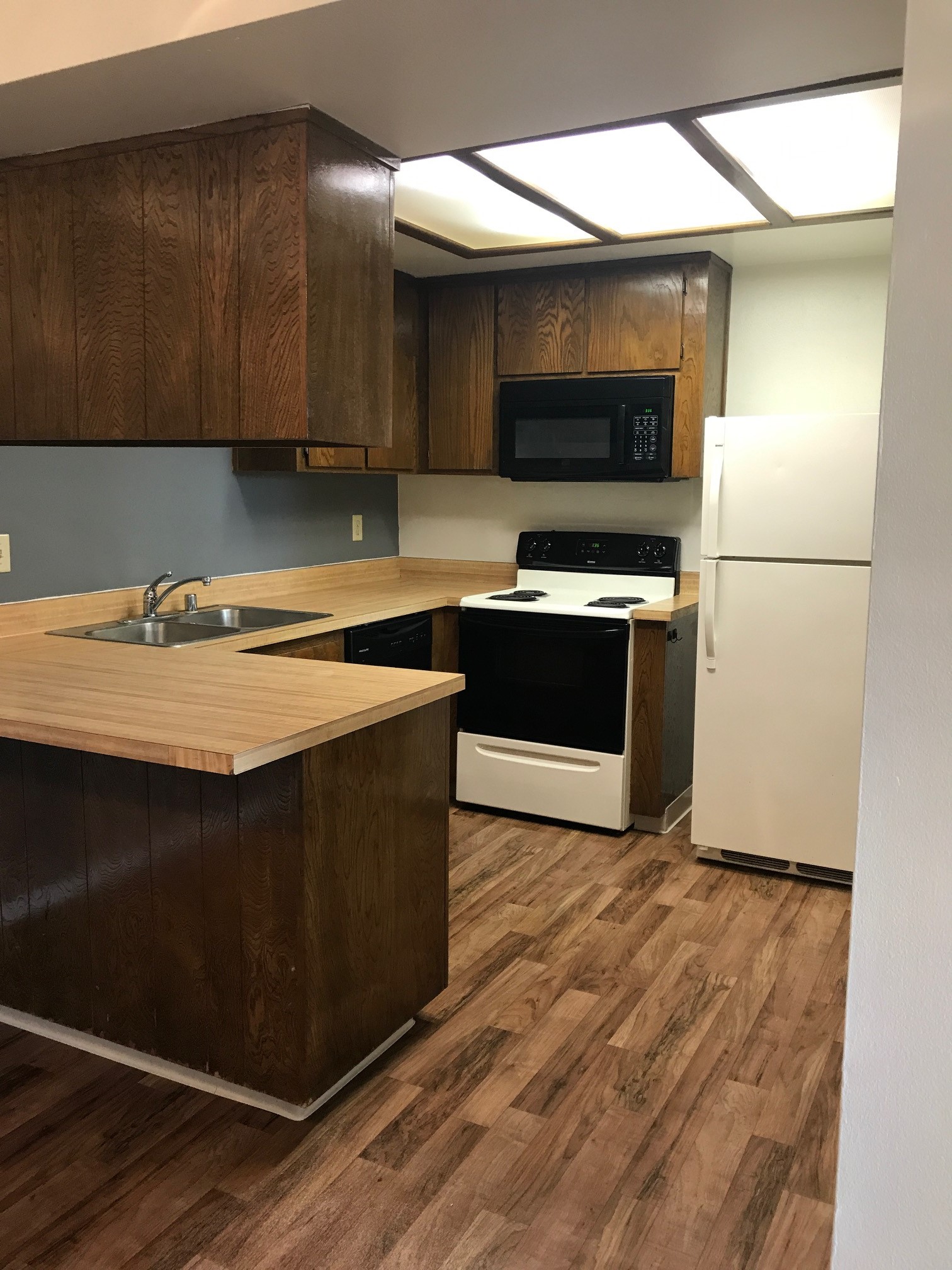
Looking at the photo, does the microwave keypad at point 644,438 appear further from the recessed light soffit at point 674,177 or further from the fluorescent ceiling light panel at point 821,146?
the fluorescent ceiling light panel at point 821,146

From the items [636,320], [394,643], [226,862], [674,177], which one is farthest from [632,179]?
[226,862]

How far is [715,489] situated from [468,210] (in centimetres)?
121

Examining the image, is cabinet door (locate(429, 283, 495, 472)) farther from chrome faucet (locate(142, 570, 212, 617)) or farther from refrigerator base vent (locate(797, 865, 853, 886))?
refrigerator base vent (locate(797, 865, 853, 886))

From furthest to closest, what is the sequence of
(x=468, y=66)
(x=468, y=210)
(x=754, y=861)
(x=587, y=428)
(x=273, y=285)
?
(x=587, y=428)
(x=754, y=861)
(x=468, y=210)
(x=273, y=285)
(x=468, y=66)

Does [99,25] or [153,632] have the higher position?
[99,25]

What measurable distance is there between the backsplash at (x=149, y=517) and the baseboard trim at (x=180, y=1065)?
1212mm

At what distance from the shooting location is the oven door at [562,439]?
3998 mm

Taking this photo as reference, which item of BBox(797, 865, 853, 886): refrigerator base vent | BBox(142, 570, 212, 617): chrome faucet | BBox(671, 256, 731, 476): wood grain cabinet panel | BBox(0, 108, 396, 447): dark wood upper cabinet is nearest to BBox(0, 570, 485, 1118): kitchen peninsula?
BBox(0, 108, 396, 447): dark wood upper cabinet

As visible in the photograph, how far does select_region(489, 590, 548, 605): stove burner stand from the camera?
4.06 meters

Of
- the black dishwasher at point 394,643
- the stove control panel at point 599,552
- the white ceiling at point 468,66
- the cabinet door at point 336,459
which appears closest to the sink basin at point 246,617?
the black dishwasher at point 394,643

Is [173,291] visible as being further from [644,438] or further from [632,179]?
[644,438]

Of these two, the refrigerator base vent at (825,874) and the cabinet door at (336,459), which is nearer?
the refrigerator base vent at (825,874)

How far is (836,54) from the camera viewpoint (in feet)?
5.27

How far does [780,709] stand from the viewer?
3422 millimetres
